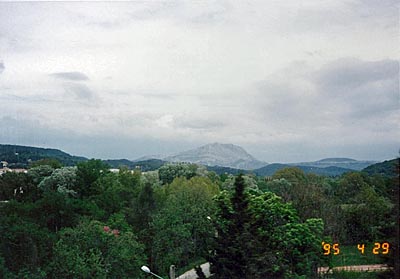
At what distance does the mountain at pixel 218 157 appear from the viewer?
17747 mm

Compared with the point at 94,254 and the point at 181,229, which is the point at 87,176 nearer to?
the point at 181,229

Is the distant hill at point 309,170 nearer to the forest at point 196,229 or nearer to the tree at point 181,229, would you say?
the forest at point 196,229

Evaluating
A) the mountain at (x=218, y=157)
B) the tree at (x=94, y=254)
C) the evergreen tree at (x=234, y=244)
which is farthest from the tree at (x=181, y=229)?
the mountain at (x=218, y=157)

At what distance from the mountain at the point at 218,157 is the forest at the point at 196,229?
4.06 metres

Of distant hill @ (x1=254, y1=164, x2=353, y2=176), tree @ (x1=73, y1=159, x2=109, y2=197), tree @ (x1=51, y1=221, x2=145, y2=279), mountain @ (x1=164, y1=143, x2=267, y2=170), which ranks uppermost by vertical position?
mountain @ (x1=164, y1=143, x2=267, y2=170)

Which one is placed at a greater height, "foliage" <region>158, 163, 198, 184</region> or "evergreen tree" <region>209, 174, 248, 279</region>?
"foliage" <region>158, 163, 198, 184</region>

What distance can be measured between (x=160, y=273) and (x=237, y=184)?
10.6ft

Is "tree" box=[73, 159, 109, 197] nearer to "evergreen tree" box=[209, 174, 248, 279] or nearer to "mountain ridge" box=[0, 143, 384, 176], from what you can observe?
"mountain ridge" box=[0, 143, 384, 176]

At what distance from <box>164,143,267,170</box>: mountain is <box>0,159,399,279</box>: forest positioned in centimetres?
406

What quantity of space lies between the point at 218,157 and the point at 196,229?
10.7 metres

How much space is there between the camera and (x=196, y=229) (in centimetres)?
958

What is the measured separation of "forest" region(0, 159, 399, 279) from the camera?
622cm

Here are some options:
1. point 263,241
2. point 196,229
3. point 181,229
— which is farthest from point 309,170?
point 263,241

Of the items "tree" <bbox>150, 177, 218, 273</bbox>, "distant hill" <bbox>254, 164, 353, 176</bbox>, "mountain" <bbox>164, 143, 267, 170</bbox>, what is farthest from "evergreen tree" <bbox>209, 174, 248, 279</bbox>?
"mountain" <bbox>164, 143, 267, 170</bbox>
